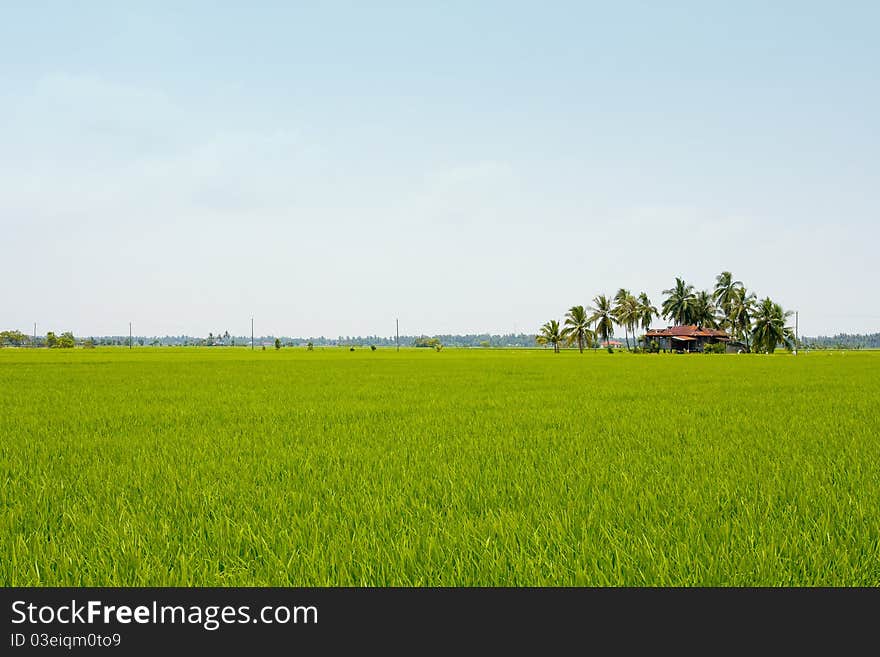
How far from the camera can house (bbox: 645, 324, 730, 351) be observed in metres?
62.3

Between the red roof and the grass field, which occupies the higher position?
the red roof

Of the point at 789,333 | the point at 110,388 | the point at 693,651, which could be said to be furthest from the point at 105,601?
the point at 789,333

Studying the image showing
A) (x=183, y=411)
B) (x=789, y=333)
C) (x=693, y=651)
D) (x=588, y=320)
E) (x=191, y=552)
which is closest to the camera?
(x=693, y=651)

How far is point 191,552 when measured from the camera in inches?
105

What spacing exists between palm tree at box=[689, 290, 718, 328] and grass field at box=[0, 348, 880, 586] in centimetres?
6469

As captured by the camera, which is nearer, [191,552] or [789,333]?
[191,552]

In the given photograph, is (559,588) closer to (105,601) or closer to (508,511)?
(508,511)

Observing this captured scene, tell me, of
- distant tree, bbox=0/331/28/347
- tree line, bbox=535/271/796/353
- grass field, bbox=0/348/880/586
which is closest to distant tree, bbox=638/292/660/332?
tree line, bbox=535/271/796/353

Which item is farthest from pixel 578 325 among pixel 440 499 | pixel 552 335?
pixel 440 499

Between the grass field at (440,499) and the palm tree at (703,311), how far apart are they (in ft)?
212

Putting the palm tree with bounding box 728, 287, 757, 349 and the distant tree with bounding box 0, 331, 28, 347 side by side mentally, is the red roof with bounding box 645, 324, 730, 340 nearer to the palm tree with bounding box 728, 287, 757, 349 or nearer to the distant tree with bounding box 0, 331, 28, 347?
the palm tree with bounding box 728, 287, 757, 349

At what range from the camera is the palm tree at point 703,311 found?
67.9m

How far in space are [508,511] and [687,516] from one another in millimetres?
998

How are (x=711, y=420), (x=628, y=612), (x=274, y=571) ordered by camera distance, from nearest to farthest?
(x=628, y=612), (x=274, y=571), (x=711, y=420)
